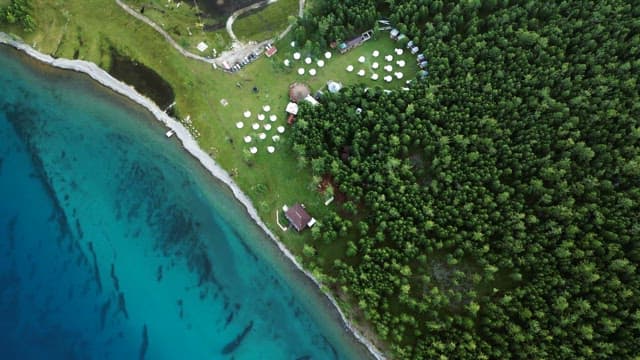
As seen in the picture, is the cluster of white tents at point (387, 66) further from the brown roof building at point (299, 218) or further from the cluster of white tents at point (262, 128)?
the brown roof building at point (299, 218)

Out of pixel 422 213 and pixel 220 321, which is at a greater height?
pixel 422 213

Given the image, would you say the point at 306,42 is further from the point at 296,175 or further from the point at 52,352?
the point at 52,352

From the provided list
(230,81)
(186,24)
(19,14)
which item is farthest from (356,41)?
(19,14)

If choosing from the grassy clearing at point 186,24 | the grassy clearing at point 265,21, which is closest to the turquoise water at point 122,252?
the grassy clearing at point 186,24

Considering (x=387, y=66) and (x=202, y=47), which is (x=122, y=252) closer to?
(x=202, y=47)

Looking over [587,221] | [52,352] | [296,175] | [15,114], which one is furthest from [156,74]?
[587,221]

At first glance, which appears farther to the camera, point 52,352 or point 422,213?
point 52,352

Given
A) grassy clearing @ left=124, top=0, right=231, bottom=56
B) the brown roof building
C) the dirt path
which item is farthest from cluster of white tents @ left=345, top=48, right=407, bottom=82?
the brown roof building

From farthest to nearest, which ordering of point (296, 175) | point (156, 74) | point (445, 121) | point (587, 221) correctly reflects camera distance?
point (156, 74)
point (296, 175)
point (445, 121)
point (587, 221)
